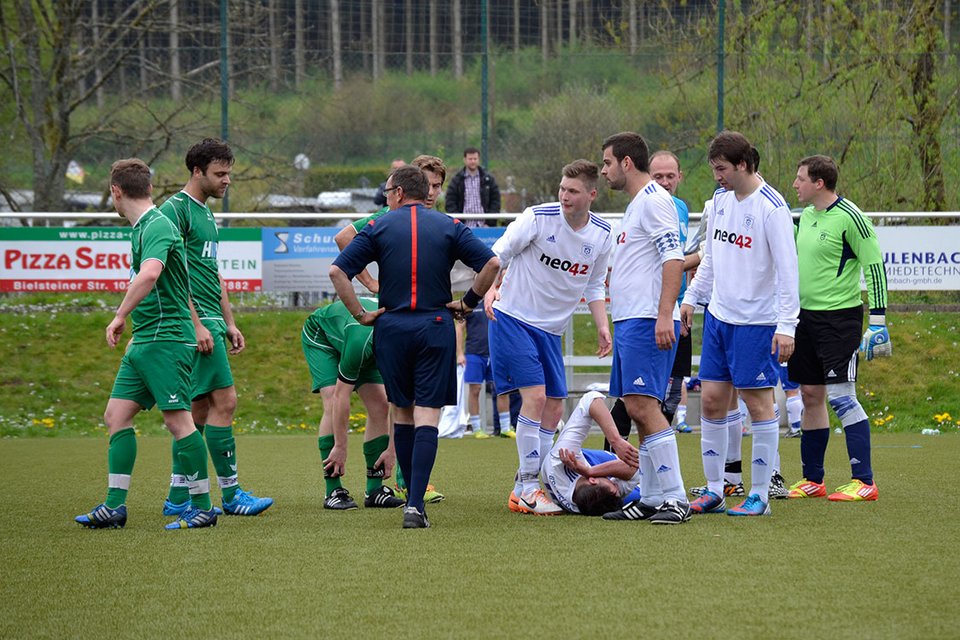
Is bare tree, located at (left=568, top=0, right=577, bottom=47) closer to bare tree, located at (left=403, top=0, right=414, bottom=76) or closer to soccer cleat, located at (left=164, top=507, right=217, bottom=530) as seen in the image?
bare tree, located at (left=403, top=0, right=414, bottom=76)

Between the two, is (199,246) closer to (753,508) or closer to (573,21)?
(753,508)

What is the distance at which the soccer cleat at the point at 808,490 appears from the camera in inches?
303

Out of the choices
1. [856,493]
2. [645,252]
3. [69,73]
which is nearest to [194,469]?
[645,252]

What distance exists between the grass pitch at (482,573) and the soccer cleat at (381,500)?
306mm

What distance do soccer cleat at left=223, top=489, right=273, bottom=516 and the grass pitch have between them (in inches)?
4.3

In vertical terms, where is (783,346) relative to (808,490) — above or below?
above

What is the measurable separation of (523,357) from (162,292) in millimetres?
2049

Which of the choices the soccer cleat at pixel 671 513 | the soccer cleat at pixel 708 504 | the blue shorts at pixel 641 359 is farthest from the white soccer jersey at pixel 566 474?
the blue shorts at pixel 641 359

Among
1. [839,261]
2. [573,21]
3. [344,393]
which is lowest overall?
[344,393]

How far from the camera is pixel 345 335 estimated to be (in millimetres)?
7418

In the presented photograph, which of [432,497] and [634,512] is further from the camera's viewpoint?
[432,497]

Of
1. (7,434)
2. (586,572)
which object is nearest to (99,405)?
(7,434)

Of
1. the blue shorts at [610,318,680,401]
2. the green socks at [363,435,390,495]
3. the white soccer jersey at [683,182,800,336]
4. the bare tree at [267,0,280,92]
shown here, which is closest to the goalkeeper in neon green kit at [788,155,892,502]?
the white soccer jersey at [683,182,800,336]

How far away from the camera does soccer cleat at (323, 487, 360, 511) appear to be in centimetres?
730
